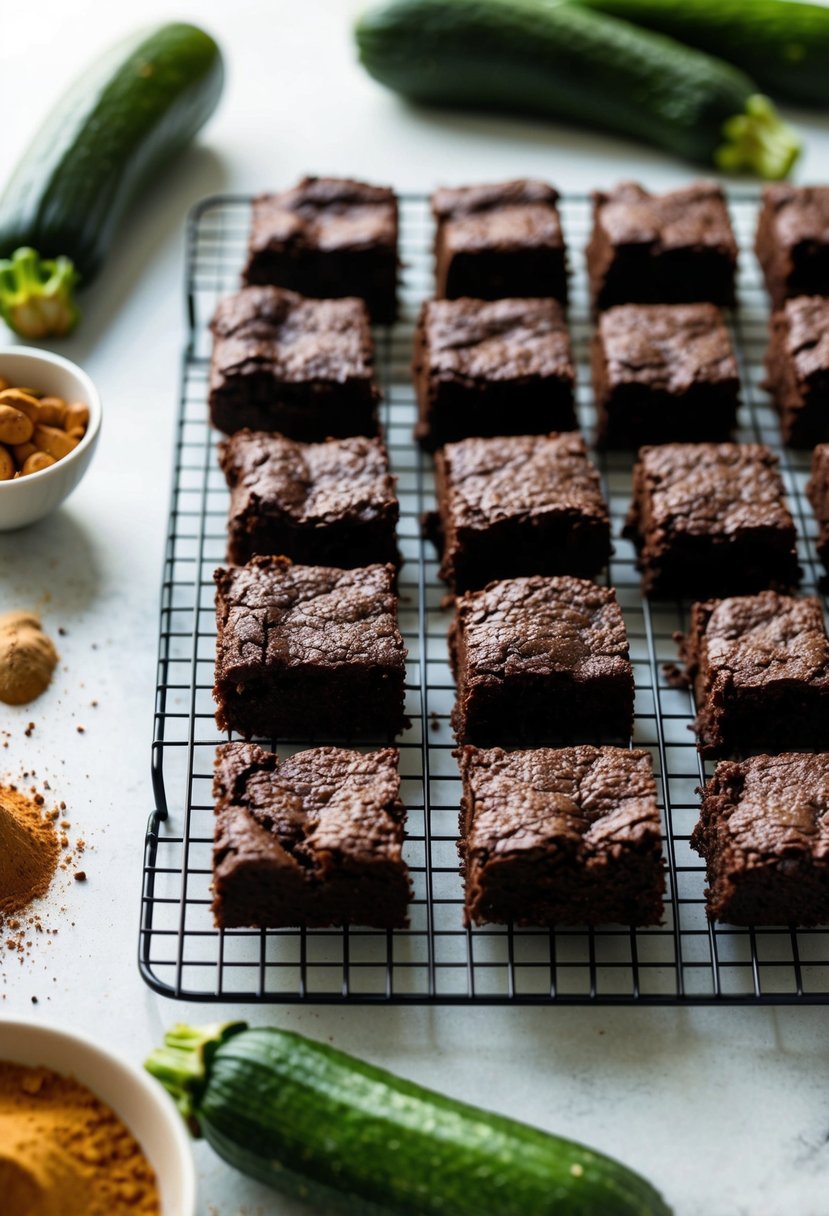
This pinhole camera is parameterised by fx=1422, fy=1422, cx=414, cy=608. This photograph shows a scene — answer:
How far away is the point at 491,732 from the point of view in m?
4.80

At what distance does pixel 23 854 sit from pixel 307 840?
97cm

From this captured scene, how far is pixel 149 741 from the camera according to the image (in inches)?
194

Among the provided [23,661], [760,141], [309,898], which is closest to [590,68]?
[760,141]

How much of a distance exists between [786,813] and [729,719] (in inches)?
21.9

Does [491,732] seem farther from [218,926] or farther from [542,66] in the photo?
[542,66]

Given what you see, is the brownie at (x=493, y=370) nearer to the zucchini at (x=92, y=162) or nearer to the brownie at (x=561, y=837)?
the zucchini at (x=92, y=162)

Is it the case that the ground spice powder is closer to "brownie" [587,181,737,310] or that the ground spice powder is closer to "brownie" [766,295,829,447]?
"brownie" [766,295,829,447]

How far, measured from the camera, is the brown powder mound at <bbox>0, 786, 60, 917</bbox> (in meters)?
4.45

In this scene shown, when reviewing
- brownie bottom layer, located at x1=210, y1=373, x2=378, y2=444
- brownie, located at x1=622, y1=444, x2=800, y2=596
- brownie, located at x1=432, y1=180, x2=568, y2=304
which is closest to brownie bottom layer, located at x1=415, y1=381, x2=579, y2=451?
brownie bottom layer, located at x1=210, y1=373, x2=378, y2=444

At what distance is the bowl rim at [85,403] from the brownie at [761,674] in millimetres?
2288

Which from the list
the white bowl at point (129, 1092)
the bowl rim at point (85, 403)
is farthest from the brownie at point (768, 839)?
the bowl rim at point (85, 403)

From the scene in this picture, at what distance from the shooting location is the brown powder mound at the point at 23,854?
14.6 ft

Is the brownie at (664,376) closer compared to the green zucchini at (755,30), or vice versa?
the brownie at (664,376)

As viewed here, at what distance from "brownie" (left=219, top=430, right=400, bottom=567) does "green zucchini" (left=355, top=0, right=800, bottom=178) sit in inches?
106
